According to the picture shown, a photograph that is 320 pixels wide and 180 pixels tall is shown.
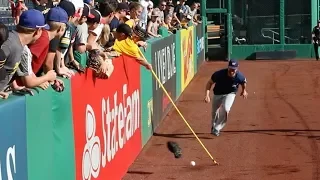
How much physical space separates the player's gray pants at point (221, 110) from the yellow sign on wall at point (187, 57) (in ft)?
23.0

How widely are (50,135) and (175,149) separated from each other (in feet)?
19.5

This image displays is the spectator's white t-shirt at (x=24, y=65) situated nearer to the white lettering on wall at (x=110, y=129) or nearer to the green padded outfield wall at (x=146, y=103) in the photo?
the white lettering on wall at (x=110, y=129)

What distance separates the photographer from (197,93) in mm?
21297

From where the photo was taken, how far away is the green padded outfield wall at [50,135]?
5.59 meters

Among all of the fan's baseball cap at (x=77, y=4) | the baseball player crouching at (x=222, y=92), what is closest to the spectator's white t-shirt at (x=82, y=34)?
the fan's baseball cap at (x=77, y=4)

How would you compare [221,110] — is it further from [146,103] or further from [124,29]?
[124,29]

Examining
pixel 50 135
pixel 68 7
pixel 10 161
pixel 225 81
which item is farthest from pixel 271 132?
pixel 10 161

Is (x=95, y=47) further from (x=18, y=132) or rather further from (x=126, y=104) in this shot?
(x=18, y=132)

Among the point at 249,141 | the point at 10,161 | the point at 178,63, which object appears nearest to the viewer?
the point at 10,161

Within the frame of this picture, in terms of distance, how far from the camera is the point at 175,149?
12.0 metres

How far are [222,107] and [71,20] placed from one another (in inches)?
269

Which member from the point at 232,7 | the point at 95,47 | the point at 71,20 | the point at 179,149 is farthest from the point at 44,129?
the point at 232,7

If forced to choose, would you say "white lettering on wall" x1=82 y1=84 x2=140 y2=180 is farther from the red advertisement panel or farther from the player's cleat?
the player's cleat

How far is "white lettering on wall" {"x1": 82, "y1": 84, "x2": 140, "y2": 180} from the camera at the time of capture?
7.80m
